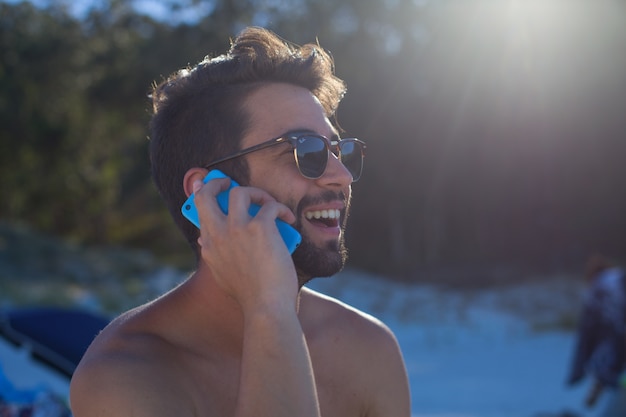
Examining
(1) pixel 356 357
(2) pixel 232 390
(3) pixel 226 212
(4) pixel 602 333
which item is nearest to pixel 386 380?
(1) pixel 356 357

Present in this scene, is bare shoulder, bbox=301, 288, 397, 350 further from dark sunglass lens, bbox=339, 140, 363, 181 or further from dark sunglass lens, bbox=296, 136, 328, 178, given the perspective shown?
dark sunglass lens, bbox=296, 136, 328, 178

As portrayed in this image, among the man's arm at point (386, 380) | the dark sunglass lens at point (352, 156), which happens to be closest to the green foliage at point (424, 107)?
the dark sunglass lens at point (352, 156)

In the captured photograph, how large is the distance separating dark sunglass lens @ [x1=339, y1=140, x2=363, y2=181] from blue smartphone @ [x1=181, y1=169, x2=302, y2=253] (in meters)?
0.47

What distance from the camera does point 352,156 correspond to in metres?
2.51

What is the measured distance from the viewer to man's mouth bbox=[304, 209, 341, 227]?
7.05 feet

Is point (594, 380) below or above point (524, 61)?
below

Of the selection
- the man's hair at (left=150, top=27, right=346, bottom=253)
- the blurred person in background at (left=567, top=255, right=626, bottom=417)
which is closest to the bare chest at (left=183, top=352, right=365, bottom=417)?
the man's hair at (left=150, top=27, right=346, bottom=253)

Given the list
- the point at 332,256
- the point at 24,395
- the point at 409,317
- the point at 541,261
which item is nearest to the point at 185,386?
the point at 332,256

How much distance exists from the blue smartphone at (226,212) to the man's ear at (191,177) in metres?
0.08

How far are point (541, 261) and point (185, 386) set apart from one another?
2278 cm

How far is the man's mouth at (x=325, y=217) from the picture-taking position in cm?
215

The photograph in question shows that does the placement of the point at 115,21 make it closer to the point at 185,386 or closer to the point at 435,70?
the point at 435,70

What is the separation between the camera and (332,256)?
83.5 inches

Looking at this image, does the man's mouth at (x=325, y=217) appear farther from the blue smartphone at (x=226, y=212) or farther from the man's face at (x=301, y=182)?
the blue smartphone at (x=226, y=212)
